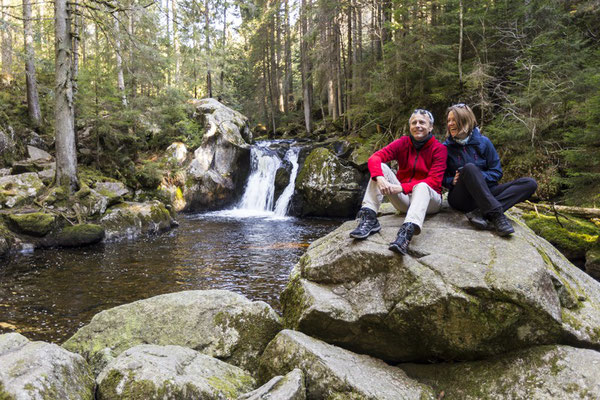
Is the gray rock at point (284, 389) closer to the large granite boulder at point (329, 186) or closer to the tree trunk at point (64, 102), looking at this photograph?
the tree trunk at point (64, 102)

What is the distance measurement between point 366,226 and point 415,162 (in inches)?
42.8

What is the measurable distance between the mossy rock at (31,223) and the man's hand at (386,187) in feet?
31.3

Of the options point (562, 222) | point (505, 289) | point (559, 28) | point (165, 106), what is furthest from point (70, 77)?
point (559, 28)

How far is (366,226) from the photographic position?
3.80m

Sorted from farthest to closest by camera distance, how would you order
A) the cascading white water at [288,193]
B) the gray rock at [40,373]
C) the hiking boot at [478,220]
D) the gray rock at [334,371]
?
the cascading white water at [288,193]
the hiking boot at [478,220]
the gray rock at [334,371]
the gray rock at [40,373]

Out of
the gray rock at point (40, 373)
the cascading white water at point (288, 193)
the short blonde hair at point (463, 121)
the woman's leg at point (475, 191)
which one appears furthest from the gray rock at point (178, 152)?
the woman's leg at point (475, 191)

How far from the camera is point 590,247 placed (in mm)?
6965

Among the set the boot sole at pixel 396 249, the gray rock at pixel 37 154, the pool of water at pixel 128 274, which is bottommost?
the pool of water at pixel 128 274

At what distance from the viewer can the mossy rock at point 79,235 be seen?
9375mm

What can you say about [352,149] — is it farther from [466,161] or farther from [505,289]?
[505,289]

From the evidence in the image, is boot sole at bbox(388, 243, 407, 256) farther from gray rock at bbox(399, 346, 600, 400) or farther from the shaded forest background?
the shaded forest background

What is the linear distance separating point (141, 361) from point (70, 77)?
1097cm

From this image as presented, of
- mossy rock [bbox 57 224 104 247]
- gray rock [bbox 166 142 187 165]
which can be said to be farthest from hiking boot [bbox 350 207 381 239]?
gray rock [bbox 166 142 187 165]

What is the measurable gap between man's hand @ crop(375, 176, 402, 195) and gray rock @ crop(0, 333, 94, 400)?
327 cm
